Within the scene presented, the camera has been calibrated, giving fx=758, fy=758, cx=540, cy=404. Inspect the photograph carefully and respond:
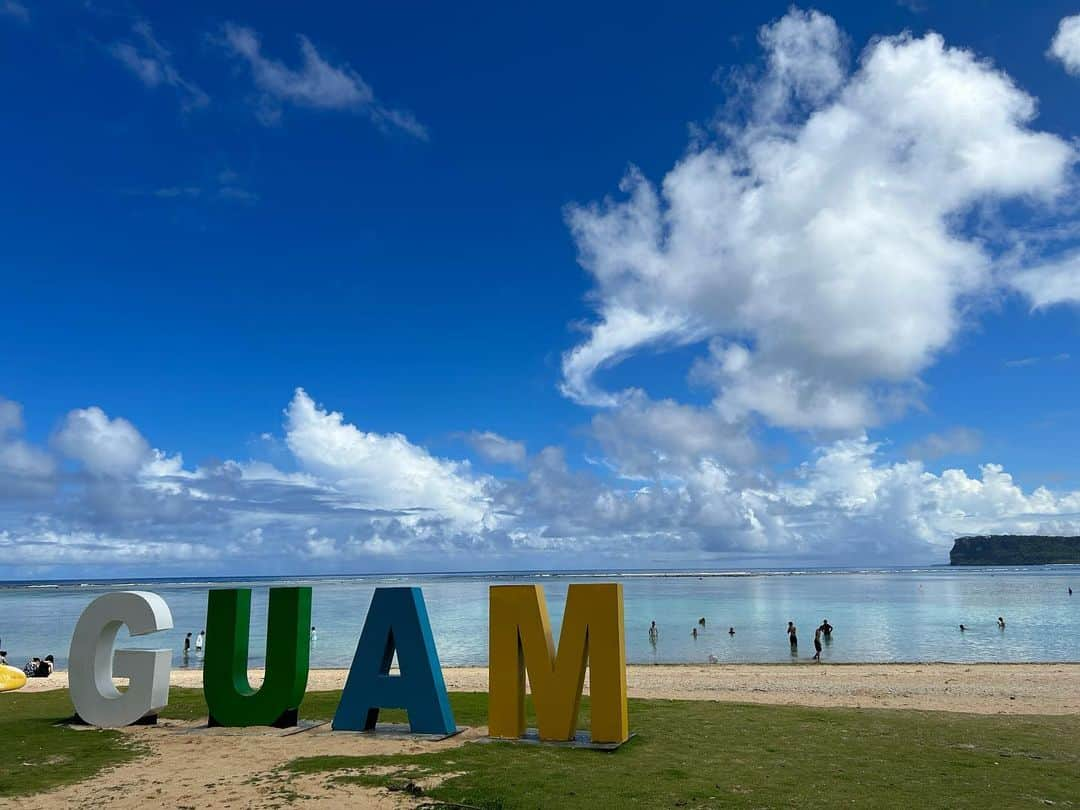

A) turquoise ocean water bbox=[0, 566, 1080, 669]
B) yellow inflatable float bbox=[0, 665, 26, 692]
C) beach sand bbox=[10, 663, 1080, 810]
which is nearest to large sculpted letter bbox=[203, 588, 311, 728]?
beach sand bbox=[10, 663, 1080, 810]

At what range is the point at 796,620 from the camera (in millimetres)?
57344

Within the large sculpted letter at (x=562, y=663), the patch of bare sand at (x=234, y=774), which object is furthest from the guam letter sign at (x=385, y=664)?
the patch of bare sand at (x=234, y=774)

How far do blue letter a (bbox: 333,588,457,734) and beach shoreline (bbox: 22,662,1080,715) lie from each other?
343 inches

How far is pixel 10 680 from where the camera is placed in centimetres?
2416

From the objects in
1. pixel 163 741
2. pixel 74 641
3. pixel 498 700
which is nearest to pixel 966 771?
pixel 498 700

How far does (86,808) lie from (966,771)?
13.3m

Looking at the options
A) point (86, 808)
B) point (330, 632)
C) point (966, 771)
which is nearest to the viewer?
point (86, 808)

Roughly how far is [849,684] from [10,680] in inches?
1102

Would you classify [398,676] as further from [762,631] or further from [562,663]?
[762,631]

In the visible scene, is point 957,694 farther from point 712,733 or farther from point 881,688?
point 712,733

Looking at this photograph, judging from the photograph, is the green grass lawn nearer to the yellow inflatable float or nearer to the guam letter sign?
the guam letter sign

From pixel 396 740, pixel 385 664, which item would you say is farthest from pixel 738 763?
pixel 385 664

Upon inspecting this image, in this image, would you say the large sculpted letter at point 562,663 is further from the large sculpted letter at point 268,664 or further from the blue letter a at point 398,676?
the large sculpted letter at point 268,664

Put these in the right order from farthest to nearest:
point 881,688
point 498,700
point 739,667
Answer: point 739,667
point 881,688
point 498,700
